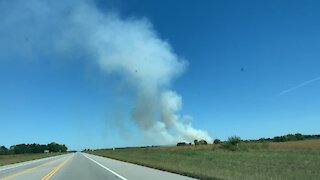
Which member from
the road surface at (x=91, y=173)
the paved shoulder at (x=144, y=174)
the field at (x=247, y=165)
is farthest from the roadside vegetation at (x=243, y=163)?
the road surface at (x=91, y=173)

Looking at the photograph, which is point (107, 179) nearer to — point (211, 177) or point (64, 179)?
point (64, 179)

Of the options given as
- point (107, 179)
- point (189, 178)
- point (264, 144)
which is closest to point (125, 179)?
point (107, 179)

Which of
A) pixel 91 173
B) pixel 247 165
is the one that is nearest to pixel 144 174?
pixel 91 173

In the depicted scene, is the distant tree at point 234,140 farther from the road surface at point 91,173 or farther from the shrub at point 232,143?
the road surface at point 91,173

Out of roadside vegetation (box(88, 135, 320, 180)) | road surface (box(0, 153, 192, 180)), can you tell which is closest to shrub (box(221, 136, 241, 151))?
roadside vegetation (box(88, 135, 320, 180))

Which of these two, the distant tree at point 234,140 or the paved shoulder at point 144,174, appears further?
the distant tree at point 234,140

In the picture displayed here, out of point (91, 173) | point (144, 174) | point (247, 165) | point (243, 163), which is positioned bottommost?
point (144, 174)

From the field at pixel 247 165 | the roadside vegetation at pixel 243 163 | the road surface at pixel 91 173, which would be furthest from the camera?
the road surface at pixel 91 173

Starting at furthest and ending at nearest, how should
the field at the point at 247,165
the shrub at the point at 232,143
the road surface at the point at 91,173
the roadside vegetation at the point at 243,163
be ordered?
the shrub at the point at 232,143
the road surface at the point at 91,173
the roadside vegetation at the point at 243,163
the field at the point at 247,165

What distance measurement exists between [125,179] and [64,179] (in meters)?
3.23

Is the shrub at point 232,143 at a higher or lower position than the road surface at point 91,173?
higher

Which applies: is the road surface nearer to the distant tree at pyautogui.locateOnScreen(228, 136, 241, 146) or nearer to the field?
the field

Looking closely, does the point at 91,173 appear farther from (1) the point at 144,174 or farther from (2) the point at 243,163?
(2) the point at 243,163

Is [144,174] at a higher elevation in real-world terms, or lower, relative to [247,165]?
lower
